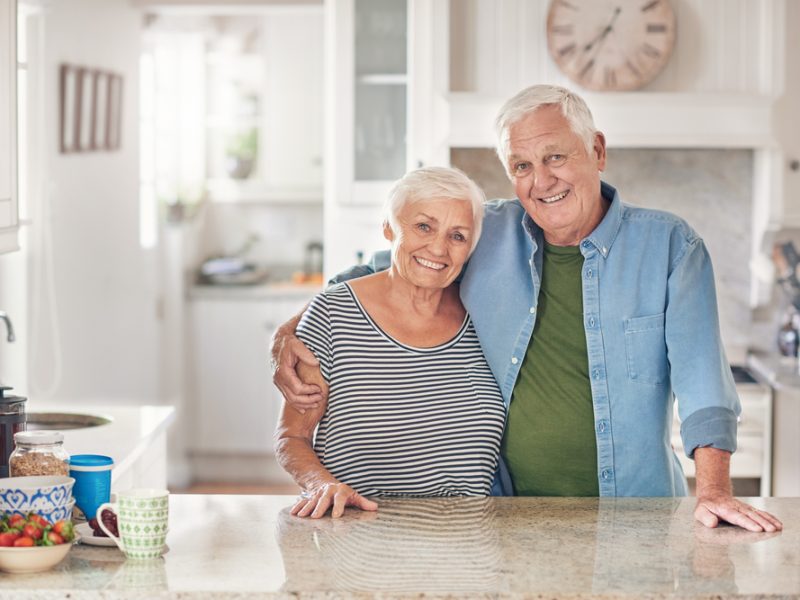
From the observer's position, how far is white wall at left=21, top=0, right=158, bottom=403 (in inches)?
189

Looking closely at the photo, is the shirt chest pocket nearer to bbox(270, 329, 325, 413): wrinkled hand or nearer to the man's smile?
the man's smile

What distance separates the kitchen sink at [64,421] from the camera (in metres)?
3.42

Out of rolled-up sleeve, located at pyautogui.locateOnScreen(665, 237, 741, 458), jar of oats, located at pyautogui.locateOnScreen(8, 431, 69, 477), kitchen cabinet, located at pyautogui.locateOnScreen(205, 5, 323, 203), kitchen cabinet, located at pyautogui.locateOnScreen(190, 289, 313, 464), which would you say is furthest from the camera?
kitchen cabinet, located at pyautogui.locateOnScreen(205, 5, 323, 203)

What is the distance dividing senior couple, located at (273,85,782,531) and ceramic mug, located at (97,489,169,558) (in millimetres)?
421

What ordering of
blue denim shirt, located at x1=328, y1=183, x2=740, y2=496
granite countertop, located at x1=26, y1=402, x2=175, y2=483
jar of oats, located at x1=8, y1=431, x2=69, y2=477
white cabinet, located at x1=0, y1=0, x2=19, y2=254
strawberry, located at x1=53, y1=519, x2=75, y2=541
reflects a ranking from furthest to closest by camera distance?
granite countertop, located at x1=26, y1=402, x2=175, y2=483 → white cabinet, located at x1=0, y1=0, x2=19, y2=254 → blue denim shirt, located at x1=328, y1=183, x2=740, y2=496 → jar of oats, located at x1=8, y1=431, x2=69, y2=477 → strawberry, located at x1=53, y1=519, x2=75, y2=541

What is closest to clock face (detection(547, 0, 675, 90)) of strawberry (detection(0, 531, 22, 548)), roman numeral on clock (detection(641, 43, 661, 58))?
roman numeral on clock (detection(641, 43, 661, 58))

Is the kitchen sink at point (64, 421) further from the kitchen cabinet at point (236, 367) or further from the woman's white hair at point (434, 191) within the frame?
the kitchen cabinet at point (236, 367)

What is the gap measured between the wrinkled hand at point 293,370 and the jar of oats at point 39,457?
17.7 inches

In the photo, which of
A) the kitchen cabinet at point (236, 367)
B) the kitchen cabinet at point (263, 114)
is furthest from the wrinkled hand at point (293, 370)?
the kitchen cabinet at point (263, 114)

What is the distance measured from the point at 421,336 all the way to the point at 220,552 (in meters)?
0.67

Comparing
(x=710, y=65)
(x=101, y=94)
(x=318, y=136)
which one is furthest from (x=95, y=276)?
(x=710, y=65)

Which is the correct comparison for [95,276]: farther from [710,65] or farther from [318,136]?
[710,65]

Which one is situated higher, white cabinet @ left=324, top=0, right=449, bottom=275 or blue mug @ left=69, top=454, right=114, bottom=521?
white cabinet @ left=324, top=0, right=449, bottom=275

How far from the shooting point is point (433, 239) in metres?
2.32
